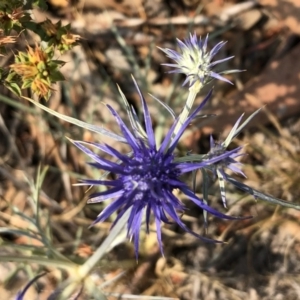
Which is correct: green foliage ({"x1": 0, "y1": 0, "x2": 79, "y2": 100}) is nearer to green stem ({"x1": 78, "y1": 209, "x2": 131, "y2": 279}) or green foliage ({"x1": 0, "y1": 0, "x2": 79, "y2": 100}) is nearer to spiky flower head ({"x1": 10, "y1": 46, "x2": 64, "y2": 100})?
spiky flower head ({"x1": 10, "y1": 46, "x2": 64, "y2": 100})

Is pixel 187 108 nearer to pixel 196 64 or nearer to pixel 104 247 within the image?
pixel 196 64

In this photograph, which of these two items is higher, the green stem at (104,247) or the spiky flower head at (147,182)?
the spiky flower head at (147,182)

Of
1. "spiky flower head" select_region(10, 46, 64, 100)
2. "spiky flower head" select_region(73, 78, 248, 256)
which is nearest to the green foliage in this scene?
"spiky flower head" select_region(10, 46, 64, 100)

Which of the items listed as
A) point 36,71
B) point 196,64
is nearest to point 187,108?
point 196,64

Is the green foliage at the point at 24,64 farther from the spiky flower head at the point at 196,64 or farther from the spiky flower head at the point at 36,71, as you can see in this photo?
the spiky flower head at the point at 196,64

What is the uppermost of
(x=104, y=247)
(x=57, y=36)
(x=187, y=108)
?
(x=57, y=36)

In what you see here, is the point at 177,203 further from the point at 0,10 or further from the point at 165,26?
the point at 165,26

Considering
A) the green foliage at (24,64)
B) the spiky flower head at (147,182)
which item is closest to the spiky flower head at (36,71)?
the green foliage at (24,64)

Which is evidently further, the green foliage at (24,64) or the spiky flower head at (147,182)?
the green foliage at (24,64)
